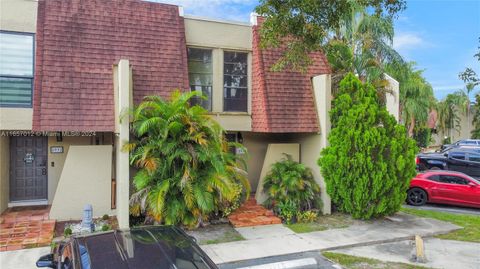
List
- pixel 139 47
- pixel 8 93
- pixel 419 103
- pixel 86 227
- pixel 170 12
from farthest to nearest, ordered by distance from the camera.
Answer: pixel 419 103 → pixel 170 12 → pixel 139 47 → pixel 8 93 → pixel 86 227

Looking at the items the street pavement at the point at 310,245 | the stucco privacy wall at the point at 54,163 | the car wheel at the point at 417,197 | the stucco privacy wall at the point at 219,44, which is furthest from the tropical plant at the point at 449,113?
the stucco privacy wall at the point at 54,163

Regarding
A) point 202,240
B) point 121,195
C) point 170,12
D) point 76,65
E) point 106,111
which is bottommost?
point 202,240

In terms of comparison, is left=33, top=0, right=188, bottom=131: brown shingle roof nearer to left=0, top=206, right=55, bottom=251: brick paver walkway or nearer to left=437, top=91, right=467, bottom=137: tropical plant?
left=0, top=206, right=55, bottom=251: brick paver walkway

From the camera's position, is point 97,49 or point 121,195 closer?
point 121,195

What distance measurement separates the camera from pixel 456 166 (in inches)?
651

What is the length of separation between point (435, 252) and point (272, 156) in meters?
5.15

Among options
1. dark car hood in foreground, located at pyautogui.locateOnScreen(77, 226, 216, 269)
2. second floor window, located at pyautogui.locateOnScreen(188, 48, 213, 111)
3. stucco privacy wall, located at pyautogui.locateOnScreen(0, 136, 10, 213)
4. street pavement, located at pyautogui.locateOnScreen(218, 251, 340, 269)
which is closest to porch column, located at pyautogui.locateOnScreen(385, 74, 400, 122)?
second floor window, located at pyautogui.locateOnScreen(188, 48, 213, 111)

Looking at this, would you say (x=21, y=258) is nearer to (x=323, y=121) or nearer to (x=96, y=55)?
(x=96, y=55)

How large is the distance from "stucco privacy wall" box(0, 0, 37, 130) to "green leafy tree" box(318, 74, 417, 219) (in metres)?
8.25

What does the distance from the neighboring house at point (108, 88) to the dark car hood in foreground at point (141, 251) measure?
473cm

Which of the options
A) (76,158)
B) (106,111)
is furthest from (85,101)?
(76,158)

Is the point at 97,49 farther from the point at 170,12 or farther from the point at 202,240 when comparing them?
the point at 202,240

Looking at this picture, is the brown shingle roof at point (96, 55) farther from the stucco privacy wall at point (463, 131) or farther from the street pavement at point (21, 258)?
the stucco privacy wall at point (463, 131)

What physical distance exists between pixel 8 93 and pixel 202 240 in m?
6.40
